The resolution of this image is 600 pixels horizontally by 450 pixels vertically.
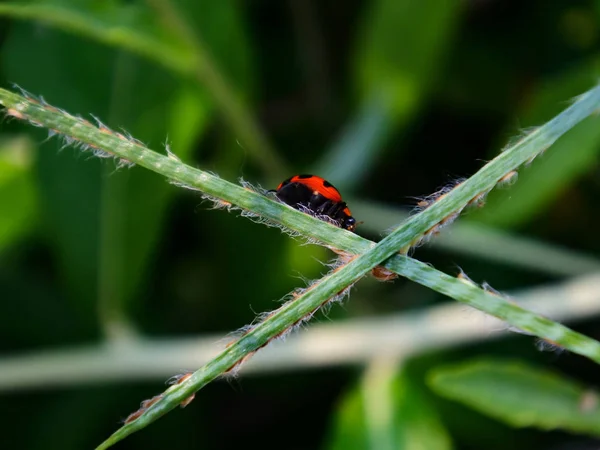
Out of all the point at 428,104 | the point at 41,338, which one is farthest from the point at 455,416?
the point at 41,338

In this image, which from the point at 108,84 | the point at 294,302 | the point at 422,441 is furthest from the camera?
the point at 108,84

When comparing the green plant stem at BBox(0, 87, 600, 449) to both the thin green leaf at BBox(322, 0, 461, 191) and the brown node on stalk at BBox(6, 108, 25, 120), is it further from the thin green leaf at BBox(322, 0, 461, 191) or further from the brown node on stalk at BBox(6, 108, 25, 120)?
the thin green leaf at BBox(322, 0, 461, 191)

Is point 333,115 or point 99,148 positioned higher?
point 333,115

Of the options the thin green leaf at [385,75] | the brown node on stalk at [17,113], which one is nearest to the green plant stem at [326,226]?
the brown node on stalk at [17,113]

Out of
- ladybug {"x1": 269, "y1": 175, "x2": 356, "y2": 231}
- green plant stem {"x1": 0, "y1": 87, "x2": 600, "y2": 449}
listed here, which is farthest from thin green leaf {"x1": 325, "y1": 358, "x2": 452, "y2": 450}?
green plant stem {"x1": 0, "y1": 87, "x2": 600, "y2": 449}

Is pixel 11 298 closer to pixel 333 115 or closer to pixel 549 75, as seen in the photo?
pixel 333 115

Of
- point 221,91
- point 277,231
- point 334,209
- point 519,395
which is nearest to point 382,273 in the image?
point 334,209

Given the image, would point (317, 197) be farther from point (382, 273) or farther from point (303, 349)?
point (303, 349)
